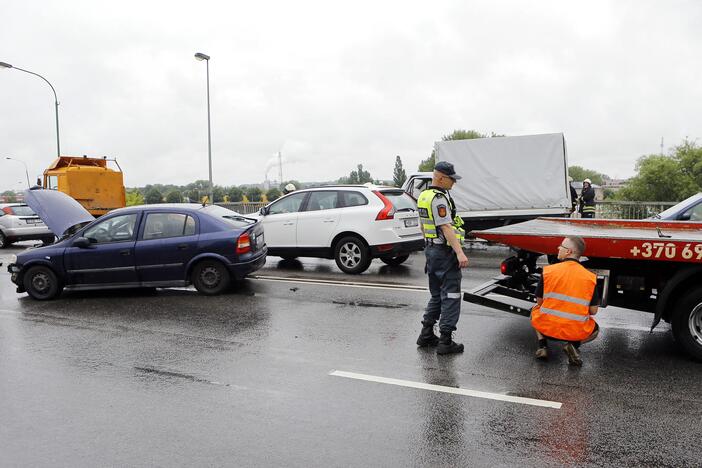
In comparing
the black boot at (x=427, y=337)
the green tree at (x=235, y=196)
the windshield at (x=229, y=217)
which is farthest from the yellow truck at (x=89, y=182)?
the black boot at (x=427, y=337)

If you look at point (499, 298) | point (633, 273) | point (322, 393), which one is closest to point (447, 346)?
point (499, 298)

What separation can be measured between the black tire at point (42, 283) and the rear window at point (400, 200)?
5708 millimetres

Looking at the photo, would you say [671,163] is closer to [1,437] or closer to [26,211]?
[26,211]

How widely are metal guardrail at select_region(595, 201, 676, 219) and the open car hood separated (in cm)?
1582

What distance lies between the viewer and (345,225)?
10562 mm

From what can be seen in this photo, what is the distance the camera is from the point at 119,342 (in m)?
6.23

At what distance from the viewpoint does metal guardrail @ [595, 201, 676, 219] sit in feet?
57.8

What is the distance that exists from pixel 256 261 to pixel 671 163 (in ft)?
199

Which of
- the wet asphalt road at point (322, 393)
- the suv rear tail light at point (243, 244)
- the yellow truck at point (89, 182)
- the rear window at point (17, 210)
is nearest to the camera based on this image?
the wet asphalt road at point (322, 393)

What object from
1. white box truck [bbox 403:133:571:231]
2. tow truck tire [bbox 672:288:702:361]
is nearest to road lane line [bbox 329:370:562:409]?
tow truck tire [bbox 672:288:702:361]

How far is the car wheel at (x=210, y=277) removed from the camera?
8.57m

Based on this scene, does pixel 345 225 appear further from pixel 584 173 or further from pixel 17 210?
pixel 584 173

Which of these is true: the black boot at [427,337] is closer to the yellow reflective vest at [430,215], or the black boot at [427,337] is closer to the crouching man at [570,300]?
the yellow reflective vest at [430,215]

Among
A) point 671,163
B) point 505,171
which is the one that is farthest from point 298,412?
point 671,163
